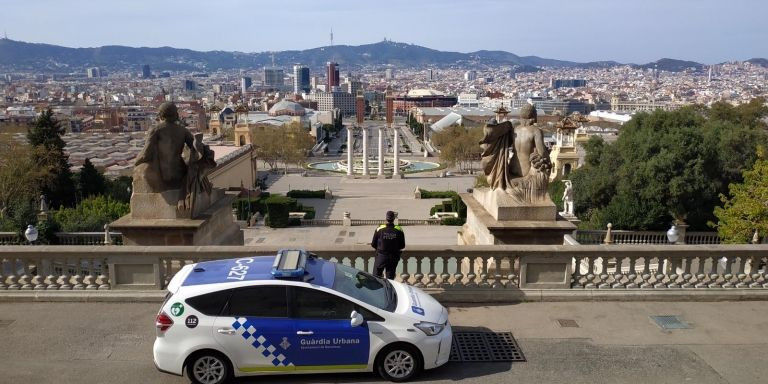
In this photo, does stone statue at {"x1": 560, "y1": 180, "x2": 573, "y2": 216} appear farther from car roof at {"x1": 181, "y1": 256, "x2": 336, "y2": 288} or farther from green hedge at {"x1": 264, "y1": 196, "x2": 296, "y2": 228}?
car roof at {"x1": 181, "y1": 256, "x2": 336, "y2": 288}

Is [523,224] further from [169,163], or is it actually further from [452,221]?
[452,221]

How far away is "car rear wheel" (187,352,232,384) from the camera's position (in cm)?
651

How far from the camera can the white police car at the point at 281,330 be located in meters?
6.43

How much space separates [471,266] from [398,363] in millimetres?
3130

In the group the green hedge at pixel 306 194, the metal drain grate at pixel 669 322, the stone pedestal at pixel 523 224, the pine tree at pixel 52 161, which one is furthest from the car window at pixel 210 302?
the green hedge at pixel 306 194

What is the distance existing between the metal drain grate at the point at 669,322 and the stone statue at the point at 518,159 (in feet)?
8.40

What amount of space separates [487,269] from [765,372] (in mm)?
4088

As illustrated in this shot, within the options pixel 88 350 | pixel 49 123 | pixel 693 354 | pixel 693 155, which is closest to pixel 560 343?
pixel 693 354

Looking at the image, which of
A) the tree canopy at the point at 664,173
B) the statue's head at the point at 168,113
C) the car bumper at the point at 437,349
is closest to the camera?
the car bumper at the point at 437,349

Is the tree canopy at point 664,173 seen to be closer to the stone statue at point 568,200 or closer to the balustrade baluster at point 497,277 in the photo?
the stone statue at point 568,200

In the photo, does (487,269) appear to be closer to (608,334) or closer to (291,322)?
(608,334)

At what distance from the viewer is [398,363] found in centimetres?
673

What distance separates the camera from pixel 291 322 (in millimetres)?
6473

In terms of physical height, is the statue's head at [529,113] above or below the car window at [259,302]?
above
